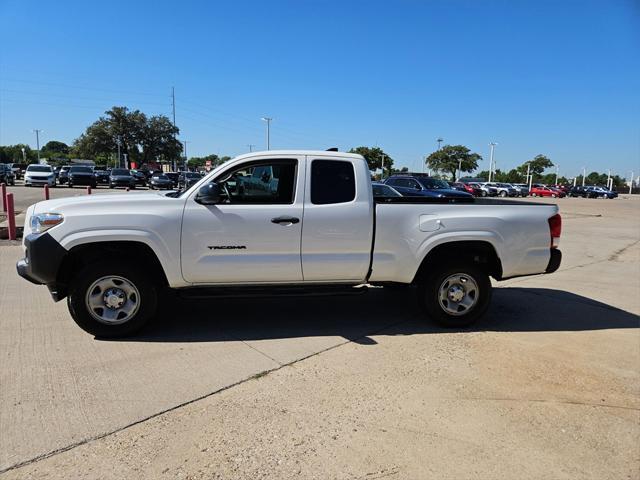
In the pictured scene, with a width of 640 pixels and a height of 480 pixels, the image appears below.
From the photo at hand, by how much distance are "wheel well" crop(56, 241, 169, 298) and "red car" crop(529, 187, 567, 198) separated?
6870cm

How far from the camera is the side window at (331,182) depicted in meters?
4.96

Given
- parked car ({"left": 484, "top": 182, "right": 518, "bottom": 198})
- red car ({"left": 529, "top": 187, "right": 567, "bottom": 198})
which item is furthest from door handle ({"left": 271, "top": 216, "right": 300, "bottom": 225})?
red car ({"left": 529, "top": 187, "right": 567, "bottom": 198})

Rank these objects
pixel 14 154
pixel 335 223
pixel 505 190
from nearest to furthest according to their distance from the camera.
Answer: pixel 335 223
pixel 505 190
pixel 14 154

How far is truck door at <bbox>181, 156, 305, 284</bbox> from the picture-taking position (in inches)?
185

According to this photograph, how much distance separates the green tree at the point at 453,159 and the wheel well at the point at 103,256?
113962mm

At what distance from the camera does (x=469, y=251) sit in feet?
17.8

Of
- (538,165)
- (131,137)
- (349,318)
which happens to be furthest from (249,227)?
(538,165)

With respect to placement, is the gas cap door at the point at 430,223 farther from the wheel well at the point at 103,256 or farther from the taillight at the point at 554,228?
the wheel well at the point at 103,256

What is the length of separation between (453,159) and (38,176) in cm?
9914

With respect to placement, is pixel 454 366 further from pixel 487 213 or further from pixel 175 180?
pixel 175 180

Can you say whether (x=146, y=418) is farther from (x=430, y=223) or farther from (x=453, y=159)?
(x=453, y=159)

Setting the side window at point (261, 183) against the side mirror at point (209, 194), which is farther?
the side window at point (261, 183)

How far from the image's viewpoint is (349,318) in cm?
567

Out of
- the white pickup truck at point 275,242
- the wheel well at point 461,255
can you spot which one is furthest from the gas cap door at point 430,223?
the wheel well at point 461,255
